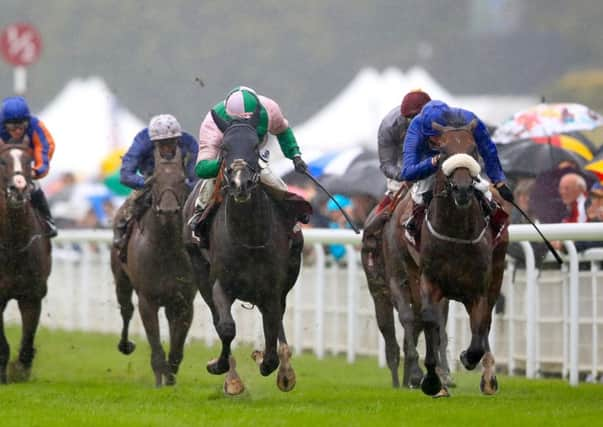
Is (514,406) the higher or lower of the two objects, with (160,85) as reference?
lower

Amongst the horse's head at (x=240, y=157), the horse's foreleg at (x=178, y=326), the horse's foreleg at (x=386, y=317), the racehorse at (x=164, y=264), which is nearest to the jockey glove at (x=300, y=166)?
the horse's head at (x=240, y=157)

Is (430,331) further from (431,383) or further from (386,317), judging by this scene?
(386,317)

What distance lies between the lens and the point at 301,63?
4416 centimetres

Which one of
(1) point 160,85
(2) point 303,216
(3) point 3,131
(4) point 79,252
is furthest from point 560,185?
(1) point 160,85

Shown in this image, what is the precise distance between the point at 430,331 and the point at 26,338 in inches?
163

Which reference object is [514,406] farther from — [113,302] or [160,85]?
[160,85]

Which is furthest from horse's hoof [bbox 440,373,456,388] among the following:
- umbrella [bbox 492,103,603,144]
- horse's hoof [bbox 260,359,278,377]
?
umbrella [bbox 492,103,603,144]

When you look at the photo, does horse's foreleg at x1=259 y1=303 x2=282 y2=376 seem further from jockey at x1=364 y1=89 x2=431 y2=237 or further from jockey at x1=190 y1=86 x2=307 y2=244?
jockey at x1=364 y1=89 x2=431 y2=237

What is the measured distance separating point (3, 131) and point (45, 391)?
2.37 metres

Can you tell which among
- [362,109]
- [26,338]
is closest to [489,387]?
[26,338]

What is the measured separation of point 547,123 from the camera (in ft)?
51.1

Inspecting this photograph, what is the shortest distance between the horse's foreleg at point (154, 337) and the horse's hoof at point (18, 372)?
1.19 meters

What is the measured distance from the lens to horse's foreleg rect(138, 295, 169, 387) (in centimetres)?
1228

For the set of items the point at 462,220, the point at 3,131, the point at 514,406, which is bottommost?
the point at 514,406
